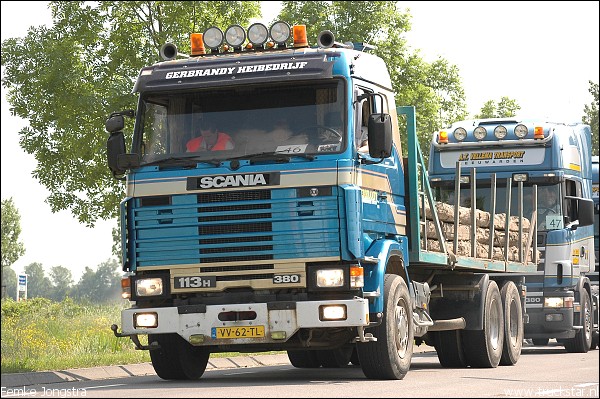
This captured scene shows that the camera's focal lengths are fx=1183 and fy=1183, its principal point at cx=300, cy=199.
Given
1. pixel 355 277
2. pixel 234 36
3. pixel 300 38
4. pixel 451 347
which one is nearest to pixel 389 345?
pixel 355 277

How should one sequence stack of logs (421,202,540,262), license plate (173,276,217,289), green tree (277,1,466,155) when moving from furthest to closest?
green tree (277,1,466,155) → stack of logs (421,202,540,262) → license plate (173,276,217,289)

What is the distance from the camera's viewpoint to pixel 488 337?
1762 centimetres

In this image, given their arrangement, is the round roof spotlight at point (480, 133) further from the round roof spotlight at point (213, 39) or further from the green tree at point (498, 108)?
the green tree at point (498, 108)

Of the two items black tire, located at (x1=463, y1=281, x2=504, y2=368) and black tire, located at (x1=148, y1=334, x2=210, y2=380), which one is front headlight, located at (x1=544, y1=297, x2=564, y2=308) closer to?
black tire, located at (x1=463, y1=281, x2=504, y2=368)

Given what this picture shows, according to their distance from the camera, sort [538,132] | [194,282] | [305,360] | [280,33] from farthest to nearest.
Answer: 1. [538,132]
2. [305,360]
3. [280,33]
4. [194,282]

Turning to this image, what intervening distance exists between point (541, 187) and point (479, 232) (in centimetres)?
386

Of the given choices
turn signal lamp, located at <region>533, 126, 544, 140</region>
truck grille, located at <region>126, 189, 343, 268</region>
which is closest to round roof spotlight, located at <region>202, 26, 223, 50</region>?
truck grille, located at <region>126, 189, 343, 268</region>

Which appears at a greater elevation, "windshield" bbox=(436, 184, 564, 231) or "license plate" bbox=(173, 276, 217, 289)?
"windshield" bbox=(436, 184, 564, 231)

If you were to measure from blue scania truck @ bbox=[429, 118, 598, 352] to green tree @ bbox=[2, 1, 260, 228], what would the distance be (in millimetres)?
7717

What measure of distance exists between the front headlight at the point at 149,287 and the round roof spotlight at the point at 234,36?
3033 millimetres

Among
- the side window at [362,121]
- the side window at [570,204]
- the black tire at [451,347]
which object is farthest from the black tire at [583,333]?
the side window at [362,121]

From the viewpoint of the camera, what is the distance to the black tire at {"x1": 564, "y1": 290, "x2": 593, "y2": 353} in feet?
74.5

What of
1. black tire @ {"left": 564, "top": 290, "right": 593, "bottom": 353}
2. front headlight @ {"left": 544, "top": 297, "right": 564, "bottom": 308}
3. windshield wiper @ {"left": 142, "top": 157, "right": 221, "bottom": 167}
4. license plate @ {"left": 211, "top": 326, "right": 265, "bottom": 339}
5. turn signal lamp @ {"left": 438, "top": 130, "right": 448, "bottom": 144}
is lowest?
black tire @ {"left": 564, "top": 290, "right": 593, "bottom": 353}

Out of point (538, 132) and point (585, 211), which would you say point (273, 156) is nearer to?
point (538, 132)
